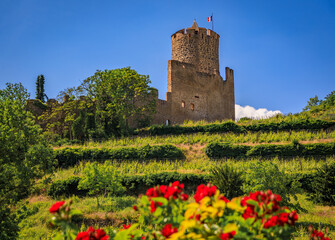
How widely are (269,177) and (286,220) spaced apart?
676 cm

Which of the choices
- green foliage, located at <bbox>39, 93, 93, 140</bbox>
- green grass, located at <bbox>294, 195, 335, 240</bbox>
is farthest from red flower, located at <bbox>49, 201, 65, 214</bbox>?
green foliage, located at <bbox>39, 93, 93, 140</bbox>

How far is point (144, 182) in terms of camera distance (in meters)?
14.1

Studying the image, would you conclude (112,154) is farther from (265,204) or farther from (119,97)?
(265,204)

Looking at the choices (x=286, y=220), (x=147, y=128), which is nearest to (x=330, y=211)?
(x=286, y=220)

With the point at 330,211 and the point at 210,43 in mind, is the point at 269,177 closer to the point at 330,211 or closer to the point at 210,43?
the point at 330,211

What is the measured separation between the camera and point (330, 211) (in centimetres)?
1042

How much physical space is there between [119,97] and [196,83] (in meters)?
8.66

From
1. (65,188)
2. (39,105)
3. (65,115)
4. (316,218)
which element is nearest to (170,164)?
(65,188)

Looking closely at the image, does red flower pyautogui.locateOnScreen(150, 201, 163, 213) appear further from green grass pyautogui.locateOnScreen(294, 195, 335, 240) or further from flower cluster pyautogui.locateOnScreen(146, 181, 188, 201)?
green grass pyautogui.locateOnScreen(294, 195, 335, 240)

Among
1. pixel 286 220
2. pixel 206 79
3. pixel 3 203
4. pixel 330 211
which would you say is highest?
pixel 206 79

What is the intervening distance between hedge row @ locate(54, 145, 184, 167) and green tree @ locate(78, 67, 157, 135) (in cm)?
421

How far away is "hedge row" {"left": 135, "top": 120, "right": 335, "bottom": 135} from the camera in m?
21.1

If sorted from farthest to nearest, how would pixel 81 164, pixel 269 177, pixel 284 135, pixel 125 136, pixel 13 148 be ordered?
pixel 125 136, pixel 284 135, pixel 81 164, pixel 13 148, pixel 269 177

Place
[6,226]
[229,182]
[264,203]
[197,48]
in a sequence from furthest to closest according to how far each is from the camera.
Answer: [197,48], [229,182], [6,226], [264,203]
